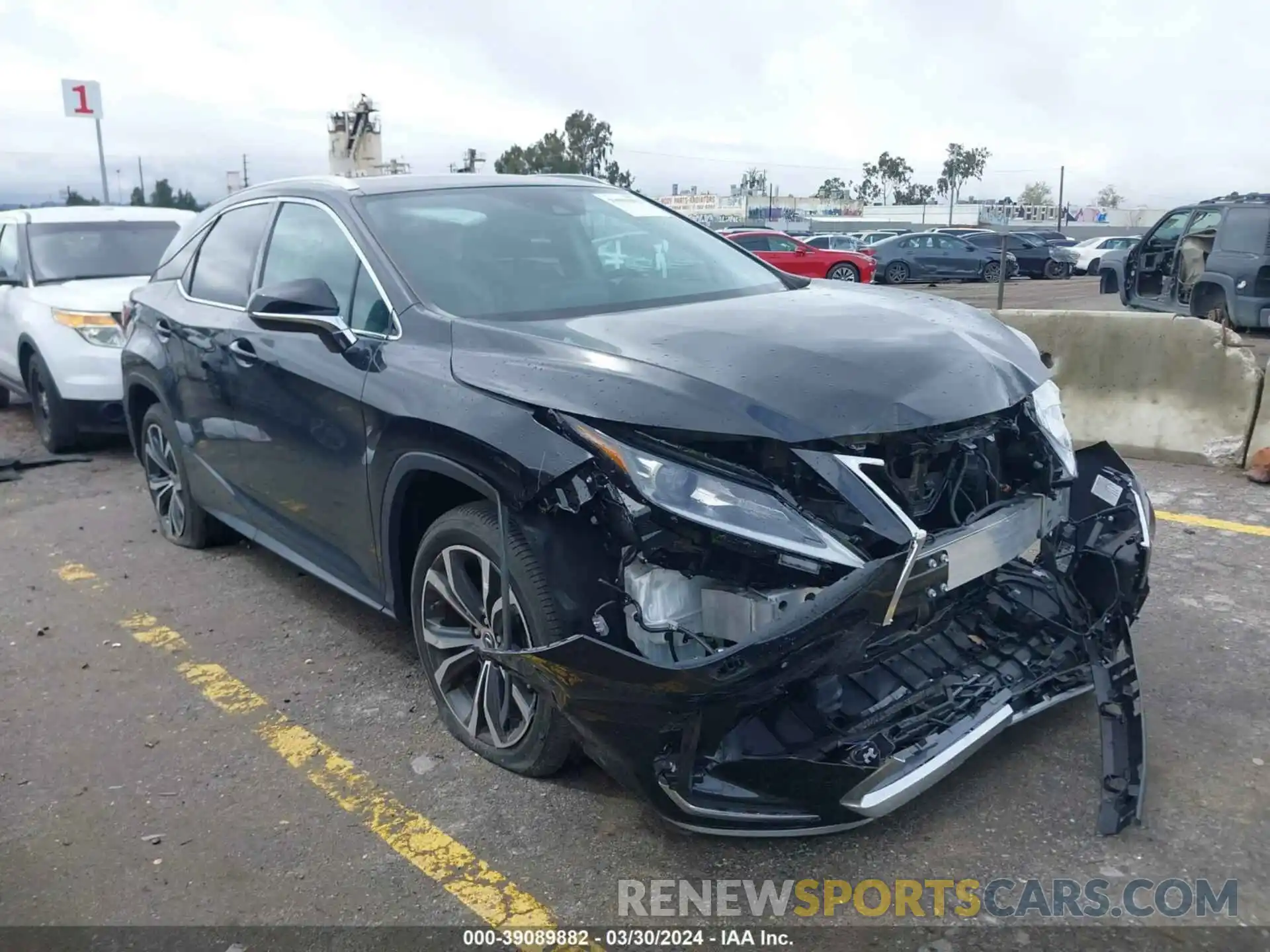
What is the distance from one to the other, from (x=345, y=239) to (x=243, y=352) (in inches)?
30.4

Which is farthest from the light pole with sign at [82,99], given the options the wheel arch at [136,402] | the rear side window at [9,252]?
the wheel arch at [136,402]

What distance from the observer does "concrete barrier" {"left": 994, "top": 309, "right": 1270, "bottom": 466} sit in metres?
6.45

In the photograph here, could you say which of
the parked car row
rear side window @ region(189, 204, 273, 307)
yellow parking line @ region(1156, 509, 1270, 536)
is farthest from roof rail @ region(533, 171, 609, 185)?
the parked car row

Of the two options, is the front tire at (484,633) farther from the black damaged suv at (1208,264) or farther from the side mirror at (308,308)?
the black damaged suv at (1208,264)

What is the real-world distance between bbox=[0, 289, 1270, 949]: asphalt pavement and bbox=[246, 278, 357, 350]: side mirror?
134 cm

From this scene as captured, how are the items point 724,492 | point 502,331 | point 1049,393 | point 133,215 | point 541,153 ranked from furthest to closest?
1. point 541,153
2. point 133,215
3. point 1049,393
4. point 502,331
5. point 724,492

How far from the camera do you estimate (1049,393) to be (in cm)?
349

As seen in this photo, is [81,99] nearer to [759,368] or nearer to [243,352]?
[243,352]

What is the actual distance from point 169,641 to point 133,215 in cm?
587

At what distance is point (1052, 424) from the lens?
134 inches

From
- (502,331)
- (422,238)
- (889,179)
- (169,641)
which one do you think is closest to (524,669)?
(502,331)

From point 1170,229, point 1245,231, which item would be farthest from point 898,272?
point 1245,231

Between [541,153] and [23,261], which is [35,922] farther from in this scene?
[541,153]

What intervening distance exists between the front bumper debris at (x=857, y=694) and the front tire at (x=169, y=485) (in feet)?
10.6
